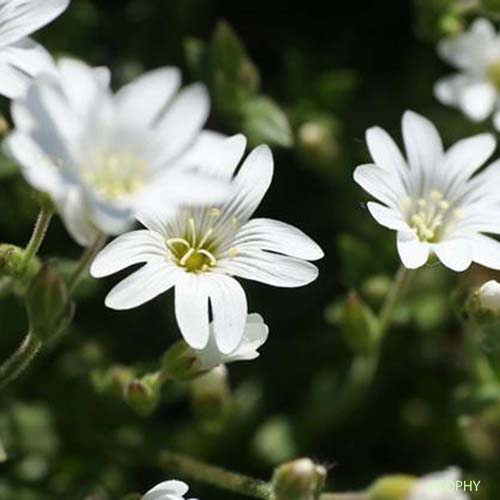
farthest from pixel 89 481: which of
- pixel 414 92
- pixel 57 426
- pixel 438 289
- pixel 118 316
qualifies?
pixel 414 92

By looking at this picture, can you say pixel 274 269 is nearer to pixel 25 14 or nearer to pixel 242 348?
pixel 242 348

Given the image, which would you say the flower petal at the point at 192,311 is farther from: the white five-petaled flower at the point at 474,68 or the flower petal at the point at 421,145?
the white five-petaled flower at the point at 474,68

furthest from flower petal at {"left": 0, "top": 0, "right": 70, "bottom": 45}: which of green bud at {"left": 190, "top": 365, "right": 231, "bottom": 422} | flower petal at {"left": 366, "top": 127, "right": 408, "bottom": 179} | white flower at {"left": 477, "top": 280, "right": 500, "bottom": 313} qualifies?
white flower at {"left": 477, "top": 280, "right": 500, "bottom": 313}

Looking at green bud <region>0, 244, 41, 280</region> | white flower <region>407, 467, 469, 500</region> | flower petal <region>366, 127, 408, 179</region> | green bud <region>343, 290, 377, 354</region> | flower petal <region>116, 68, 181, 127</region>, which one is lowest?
white flower <region>407, 467, 469, 500</region>

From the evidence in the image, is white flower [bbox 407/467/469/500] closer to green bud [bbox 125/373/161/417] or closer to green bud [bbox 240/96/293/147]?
green bud [bbox 125/373/161/417]

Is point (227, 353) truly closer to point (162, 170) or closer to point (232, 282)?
point (232, 282)
